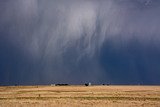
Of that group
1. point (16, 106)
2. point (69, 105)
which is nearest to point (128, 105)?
point (69, 105)

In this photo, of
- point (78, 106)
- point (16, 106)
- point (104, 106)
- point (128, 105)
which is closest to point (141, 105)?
point (128, 105)

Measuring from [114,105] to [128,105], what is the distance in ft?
7.31

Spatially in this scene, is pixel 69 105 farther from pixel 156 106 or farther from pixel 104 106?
pixel 156 106

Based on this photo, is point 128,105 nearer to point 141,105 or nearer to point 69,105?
point 141,105

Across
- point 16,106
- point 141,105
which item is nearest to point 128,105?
point 141,105

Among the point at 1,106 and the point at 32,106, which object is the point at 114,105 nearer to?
the point at 32,106

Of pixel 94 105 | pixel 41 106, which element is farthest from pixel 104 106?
pixel 41 106

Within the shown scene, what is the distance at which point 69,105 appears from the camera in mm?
52969

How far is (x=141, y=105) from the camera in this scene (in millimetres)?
52188

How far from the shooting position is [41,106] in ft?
169

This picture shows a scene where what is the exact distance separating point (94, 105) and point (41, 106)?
8438 millimetres

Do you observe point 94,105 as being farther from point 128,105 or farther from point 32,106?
point 32,106

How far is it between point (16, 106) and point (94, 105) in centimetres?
1236

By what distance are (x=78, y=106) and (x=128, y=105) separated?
26.4 feet
